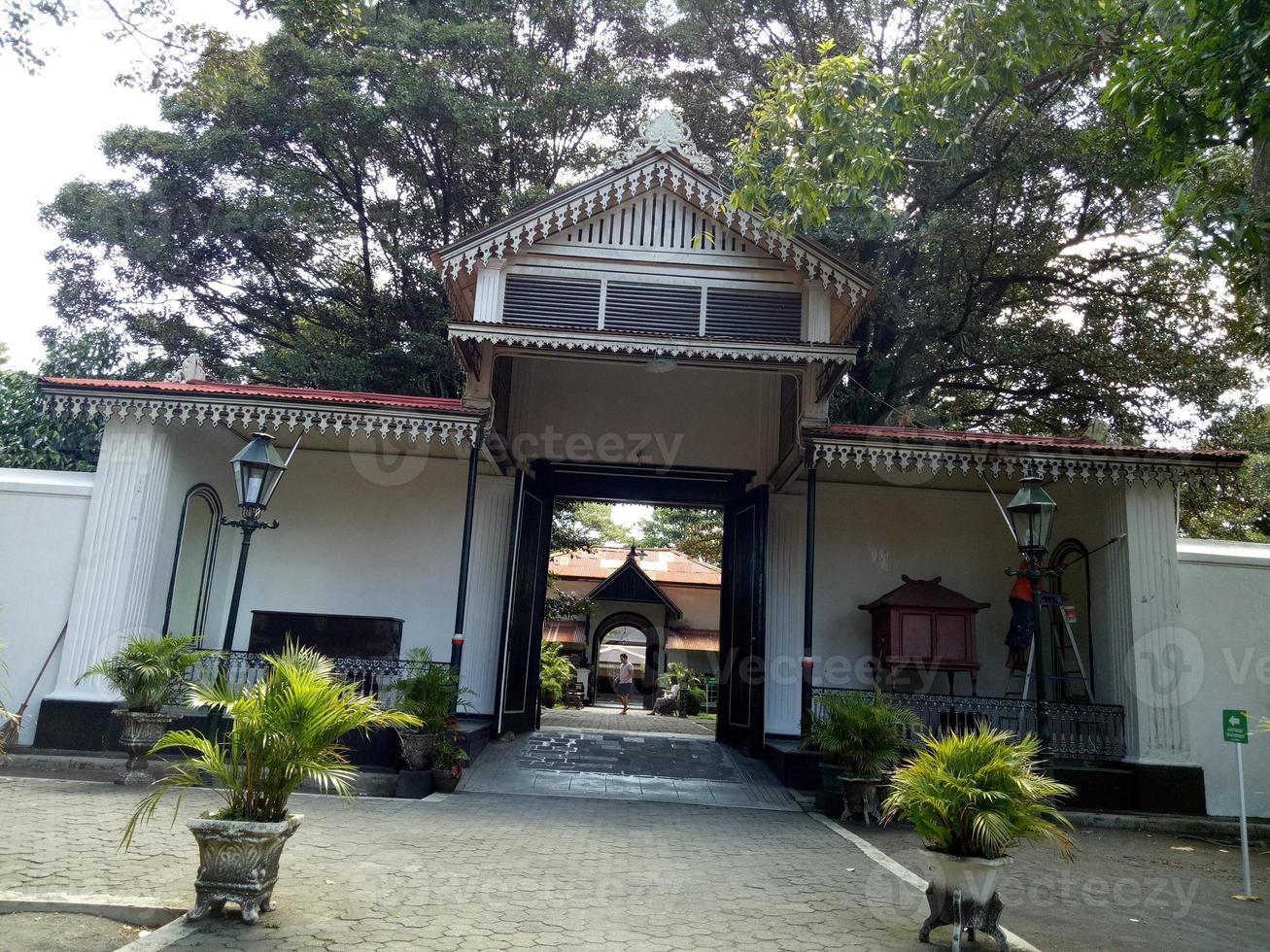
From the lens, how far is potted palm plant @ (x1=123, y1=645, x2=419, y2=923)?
4328 mm

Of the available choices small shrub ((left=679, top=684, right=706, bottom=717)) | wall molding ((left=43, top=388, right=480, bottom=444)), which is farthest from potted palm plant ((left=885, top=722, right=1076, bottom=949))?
small shrub ((left=679, top=684, right=706, bottom=717))

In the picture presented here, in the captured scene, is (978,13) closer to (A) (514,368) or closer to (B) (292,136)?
(A) (514,368)

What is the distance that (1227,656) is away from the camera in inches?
378

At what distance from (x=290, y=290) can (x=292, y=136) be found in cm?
333

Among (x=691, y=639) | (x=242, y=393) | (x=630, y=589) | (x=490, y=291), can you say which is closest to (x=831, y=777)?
(x=490, y=291)

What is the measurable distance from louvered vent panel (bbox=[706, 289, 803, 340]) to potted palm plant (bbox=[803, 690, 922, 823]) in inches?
174

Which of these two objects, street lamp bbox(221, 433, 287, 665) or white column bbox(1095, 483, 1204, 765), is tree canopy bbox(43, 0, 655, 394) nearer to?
street lamp bbox(221, 433, 287, 665)

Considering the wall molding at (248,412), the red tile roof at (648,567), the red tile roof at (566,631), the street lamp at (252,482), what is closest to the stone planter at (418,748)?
the street lamp at (252,482)

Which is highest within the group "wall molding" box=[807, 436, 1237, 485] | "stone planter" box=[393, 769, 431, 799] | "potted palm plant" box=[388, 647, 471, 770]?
"wall molding" box=[807, 436, 1237, 485]

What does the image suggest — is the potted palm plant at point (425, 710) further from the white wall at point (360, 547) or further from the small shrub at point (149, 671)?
the white wall at point (360, 547)

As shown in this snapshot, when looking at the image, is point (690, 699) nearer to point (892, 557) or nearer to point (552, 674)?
point (552, 674)

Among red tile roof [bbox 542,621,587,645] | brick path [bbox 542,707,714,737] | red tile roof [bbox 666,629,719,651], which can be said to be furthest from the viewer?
red tile roof [bbox 542,621,587,645]

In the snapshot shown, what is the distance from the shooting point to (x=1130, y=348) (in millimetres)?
15742

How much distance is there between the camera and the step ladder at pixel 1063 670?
33.5 feet
